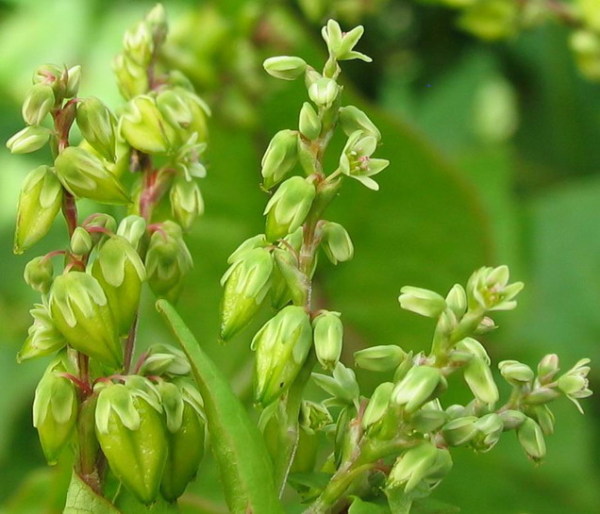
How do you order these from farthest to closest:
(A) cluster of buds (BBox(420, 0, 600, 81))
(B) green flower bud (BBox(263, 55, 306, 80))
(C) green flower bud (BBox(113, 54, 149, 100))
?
(A) cluster of buds (BBox(420, 0, 600, 81)) < (C) green flower bud (BBox(113, 54, 149, 100)) < (B) green flower bud (BBox(263, 55, 306, 80))

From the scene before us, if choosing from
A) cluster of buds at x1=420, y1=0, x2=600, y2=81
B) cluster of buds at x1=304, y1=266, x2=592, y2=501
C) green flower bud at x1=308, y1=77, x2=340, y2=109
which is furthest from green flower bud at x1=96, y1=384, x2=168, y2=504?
cluster of buds at x1=420, y1=0, x2=600, y2=81

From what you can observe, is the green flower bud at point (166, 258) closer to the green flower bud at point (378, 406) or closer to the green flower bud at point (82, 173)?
the green flower bud at point (82, 173)

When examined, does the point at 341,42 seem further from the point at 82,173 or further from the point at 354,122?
the point at 82,173

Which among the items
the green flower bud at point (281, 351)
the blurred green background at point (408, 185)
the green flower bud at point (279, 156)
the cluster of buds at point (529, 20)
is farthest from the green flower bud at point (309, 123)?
the cluster of buds at point (529, 20)

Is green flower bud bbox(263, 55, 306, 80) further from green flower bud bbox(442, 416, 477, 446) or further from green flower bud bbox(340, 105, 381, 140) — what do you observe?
green flower bud bbox(442, 416, 477, 446)

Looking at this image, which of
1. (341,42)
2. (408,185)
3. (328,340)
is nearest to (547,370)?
(328,340)

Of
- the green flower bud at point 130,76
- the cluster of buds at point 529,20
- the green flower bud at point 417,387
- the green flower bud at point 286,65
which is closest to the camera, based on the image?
the green flower bud at point 417,387
